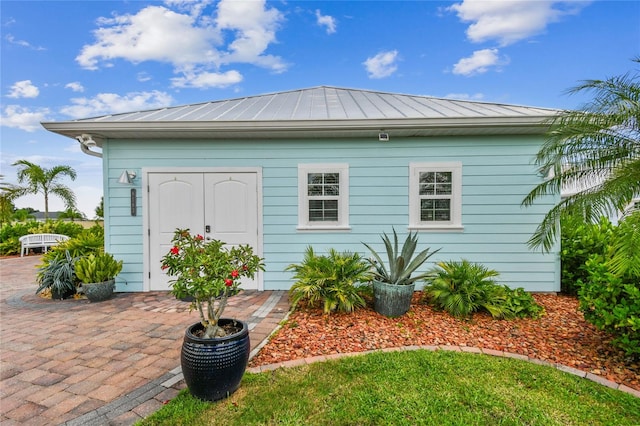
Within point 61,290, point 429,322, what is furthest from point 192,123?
point 429,322

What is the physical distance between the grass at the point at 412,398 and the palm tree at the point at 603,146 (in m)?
1.92

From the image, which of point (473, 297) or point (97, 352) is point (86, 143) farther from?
point (473, 297)

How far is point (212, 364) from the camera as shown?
83.7 inches

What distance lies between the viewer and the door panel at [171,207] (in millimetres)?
5207

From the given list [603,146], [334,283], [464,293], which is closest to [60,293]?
[334,283]

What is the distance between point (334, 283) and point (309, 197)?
1.80m

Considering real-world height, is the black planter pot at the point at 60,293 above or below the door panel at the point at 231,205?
below

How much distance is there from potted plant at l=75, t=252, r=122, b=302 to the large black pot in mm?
3585

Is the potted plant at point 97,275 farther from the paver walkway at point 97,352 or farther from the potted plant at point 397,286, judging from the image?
the potted plant at point 397,286

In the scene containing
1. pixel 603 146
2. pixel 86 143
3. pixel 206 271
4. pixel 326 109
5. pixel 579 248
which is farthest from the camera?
pixel 326 109

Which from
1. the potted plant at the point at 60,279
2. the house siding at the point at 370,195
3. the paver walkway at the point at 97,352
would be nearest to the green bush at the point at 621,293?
the house siding at the point at 370,195

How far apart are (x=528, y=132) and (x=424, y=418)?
4907 mm

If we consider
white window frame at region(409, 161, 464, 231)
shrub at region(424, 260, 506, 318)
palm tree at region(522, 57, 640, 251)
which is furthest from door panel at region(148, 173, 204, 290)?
palm tree at region(522, 57, 640, 251)

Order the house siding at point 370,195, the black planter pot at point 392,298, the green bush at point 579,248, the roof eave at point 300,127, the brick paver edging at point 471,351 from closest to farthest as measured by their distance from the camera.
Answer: the brick paver edging at point 471,351 → the black planter pot at point 392,298 → the roof eave at point 300,127 → the green bush at point 579,248 → the house siding at point 370,195
